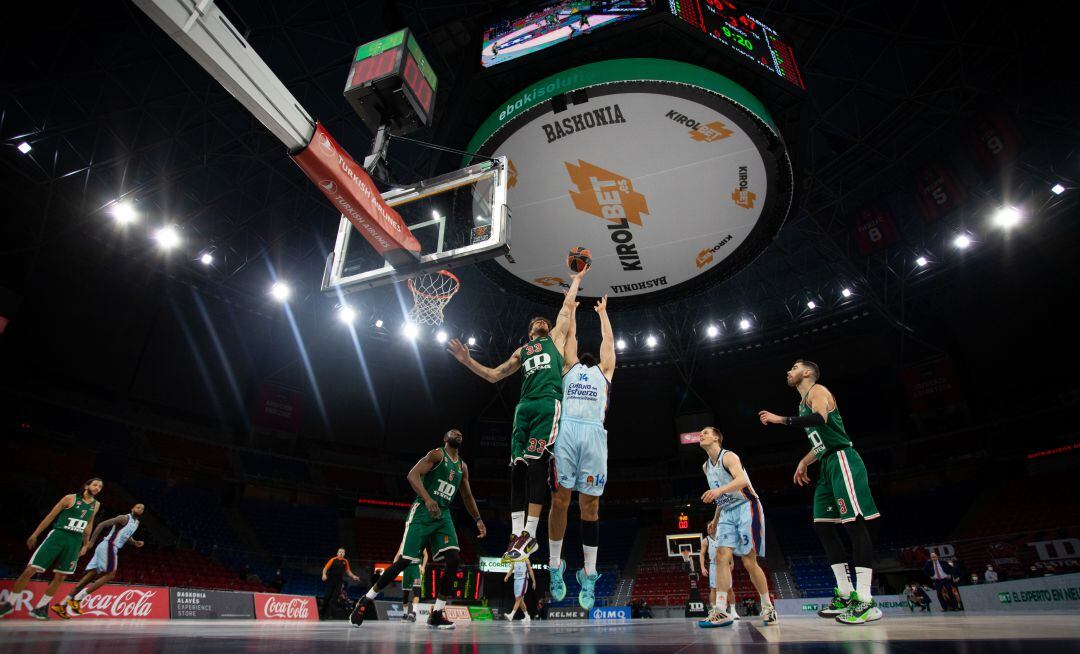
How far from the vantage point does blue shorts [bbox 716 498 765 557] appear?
23.3ft

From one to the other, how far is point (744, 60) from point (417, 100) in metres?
5.45

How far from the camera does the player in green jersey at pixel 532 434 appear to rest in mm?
4754

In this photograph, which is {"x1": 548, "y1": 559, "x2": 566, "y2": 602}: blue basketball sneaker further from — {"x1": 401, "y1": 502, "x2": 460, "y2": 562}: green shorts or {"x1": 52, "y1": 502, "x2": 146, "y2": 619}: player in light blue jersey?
{"x1": 52, "y1": 502, "x2": 146, "y2": 619}: player in light blue jersey

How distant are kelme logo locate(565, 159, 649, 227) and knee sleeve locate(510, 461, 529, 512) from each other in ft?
23.1

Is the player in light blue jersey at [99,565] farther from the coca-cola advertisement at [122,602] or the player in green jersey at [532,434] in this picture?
the player in green jersey at [532,434]

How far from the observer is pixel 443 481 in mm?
7105

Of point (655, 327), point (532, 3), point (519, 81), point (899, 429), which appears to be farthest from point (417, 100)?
point (899, 429)

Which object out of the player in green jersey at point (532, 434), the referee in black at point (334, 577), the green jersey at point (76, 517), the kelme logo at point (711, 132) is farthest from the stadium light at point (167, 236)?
the player in green jersey at point (532, 434)

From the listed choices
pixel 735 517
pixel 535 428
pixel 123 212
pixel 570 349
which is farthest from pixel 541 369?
pixel 123 212

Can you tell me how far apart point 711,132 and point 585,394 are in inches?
265

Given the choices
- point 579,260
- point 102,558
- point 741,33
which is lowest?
point 102,558

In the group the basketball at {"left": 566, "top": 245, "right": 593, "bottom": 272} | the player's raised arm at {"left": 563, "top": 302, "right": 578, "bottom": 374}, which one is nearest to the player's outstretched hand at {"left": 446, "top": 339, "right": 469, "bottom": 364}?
the player's raised arm at {"left": 563, "top": 302, "right": 578, "bottom": 374}

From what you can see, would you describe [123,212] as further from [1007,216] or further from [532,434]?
[1007,216]

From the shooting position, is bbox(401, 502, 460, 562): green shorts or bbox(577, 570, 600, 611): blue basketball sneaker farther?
bbox(401, 502, 460, 562): green shorts
